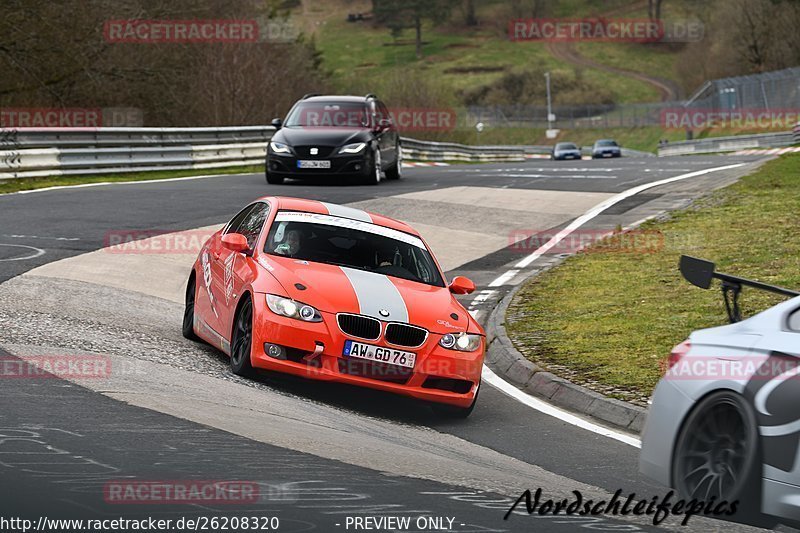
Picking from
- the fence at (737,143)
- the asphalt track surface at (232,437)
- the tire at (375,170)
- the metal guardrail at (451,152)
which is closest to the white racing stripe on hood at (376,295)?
the asphalt track surface at (232,437)

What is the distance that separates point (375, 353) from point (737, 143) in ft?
167

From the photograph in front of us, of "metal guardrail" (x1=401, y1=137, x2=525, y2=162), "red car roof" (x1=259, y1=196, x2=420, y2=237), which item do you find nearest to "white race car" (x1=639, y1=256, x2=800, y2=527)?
"red car roof" (x1=259, y1=196, x2=420, y2=237)

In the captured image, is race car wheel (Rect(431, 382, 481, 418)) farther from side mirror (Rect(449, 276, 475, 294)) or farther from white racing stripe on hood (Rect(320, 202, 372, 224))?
white racing stripe on hood (Rect(320, 202, 372, 224))

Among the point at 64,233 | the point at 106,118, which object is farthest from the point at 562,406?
the point at 106,118

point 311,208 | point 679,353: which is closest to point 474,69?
point 311,208

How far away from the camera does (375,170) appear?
27.5 metres

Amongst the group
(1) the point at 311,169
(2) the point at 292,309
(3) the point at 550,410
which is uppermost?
(1) the point at 311,169

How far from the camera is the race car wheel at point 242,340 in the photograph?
9.72 metres

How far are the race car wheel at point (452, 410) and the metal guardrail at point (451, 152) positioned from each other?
3369 centimetres

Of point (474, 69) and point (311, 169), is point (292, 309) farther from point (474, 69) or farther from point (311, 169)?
point (474, 69)

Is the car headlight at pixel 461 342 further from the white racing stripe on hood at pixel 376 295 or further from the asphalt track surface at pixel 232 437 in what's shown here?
the asphalt track surface at pixel 232 437

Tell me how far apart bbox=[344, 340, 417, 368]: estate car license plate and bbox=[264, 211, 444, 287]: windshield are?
1.34 meters

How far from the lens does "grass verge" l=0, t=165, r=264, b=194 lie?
25562 millimetres

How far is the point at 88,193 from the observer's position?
2395cm
